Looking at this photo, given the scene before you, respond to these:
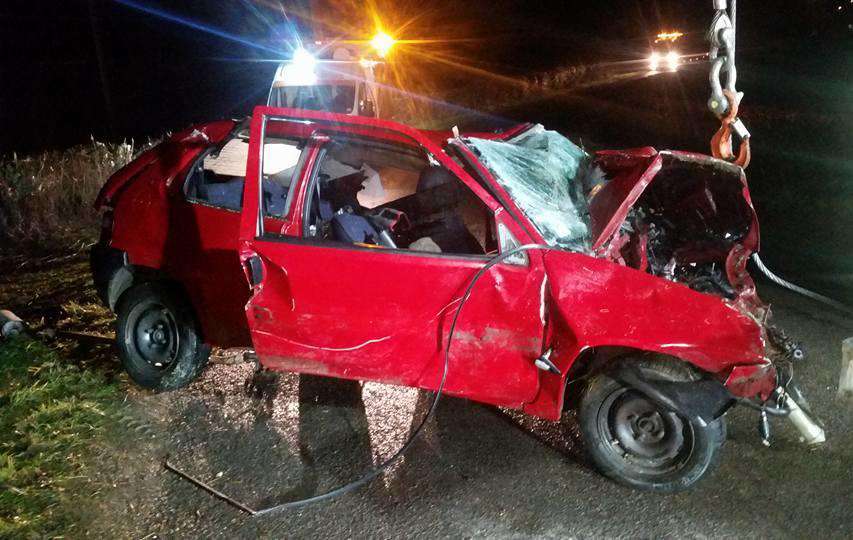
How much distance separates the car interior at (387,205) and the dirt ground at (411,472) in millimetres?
1101

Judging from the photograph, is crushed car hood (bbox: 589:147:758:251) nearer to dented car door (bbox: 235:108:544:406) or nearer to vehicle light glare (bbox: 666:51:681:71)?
dented car door (bbox: 235:108:544:406)

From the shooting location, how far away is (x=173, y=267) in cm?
417

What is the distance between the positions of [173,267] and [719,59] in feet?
12.3

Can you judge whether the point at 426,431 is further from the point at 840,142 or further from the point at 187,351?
the point at 840,142

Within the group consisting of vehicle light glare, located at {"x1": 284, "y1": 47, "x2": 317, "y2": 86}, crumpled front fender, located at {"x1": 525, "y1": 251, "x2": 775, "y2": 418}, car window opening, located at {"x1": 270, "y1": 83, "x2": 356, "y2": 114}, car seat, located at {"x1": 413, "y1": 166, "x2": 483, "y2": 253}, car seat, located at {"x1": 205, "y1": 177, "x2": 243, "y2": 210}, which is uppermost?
vehicle light glare, located at {"x1": 284, "y1": 47, "x2": 317, "y2": 86}

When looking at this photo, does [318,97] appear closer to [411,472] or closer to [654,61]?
[411,472]

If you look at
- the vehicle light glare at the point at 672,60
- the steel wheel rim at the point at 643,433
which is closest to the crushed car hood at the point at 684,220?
the steel wheel rim at the point at 643,433

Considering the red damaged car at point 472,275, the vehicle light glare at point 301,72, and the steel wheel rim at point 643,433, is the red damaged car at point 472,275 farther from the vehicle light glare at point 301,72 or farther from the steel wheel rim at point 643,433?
the vehicle light glare at point 301,72

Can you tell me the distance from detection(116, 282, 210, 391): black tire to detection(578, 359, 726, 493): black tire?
272cm

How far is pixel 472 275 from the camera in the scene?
10.3 feet

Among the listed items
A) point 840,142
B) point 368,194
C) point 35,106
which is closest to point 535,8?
point 35,106

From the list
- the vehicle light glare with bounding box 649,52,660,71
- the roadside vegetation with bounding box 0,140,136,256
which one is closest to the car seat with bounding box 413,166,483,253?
the roadside vegetation with bounding box 0,140,136,256

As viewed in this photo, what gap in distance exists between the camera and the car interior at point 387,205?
389 cm

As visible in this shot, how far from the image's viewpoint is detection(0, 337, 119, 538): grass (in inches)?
128
